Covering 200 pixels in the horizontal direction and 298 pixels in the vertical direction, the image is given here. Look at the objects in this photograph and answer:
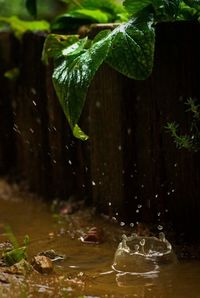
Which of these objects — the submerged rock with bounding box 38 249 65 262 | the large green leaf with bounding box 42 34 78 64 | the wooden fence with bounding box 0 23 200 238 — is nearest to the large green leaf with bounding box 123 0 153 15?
the wooden fence with bounding box 0 23 200 238

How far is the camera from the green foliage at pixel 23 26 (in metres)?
3.73

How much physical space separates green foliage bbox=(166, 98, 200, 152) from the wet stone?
71 cm

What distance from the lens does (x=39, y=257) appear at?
2451mm

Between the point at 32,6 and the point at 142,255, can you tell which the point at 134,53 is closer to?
the point at 142,255

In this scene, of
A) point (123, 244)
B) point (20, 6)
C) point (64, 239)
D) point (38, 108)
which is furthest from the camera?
point (20, 6)

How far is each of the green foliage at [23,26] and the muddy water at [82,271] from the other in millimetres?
1092

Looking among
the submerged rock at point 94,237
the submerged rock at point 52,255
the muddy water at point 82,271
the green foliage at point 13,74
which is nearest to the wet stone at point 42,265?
the muddy water at point 82,271

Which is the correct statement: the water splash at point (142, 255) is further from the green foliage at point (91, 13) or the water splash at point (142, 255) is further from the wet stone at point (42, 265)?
the green foliage at point (91, 13)

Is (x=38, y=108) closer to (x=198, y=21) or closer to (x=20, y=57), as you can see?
(x=20, y=57)

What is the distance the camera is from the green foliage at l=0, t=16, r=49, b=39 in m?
3.73

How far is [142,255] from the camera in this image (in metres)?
2.54

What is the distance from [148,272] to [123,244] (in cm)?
19

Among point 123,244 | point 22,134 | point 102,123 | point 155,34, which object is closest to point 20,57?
point 22,134

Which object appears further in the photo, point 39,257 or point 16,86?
point 16,86
